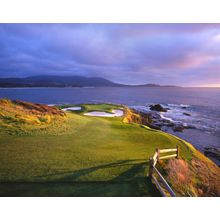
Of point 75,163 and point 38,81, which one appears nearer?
point 75,163

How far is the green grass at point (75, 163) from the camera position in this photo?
197 inches

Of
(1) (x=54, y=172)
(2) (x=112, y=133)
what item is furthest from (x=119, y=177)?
(2) (x=112, y=133)

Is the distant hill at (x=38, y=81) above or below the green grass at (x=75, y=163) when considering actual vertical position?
above

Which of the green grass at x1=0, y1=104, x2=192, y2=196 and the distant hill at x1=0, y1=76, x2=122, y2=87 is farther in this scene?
the distant hill at x1=0, y1=76, x2=122, y2=87

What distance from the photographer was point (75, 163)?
6391mm

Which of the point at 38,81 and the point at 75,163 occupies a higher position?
the point at 38,81

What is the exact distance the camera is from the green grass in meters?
5.00

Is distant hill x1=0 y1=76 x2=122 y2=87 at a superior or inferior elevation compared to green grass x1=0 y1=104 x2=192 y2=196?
superior

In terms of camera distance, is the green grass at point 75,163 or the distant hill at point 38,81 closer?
the green grass at point 75,163

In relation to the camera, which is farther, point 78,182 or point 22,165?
point 22,165

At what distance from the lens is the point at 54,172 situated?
567 centimetres
